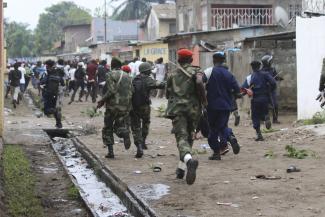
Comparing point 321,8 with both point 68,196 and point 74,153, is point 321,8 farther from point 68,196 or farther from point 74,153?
point 68,196

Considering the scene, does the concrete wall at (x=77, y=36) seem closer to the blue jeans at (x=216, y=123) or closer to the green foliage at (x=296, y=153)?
the green foliage at (x=296, y=153)

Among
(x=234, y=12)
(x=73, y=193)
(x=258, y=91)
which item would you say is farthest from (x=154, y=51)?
(x=73, y=193)

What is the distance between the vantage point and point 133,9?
74.9m

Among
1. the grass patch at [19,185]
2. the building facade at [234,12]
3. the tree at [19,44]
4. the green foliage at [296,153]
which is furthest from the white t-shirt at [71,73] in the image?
the tree at [19,44]

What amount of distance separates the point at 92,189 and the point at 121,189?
1.09 m

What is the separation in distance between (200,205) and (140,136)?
14.2 ft

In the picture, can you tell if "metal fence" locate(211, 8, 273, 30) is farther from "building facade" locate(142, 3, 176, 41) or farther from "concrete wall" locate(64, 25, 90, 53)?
"concrete wall" locate(64, 25, 90, 53)

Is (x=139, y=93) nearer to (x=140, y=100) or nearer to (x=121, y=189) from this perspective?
(x=140, y=100)

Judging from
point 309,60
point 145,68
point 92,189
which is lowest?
point 92,189

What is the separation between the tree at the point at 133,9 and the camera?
2884 inches

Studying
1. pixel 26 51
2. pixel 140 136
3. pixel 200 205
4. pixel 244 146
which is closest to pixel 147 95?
pixel 140 136

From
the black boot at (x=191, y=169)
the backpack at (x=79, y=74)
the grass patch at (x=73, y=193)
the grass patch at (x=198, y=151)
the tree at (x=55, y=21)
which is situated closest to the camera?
the black boot at (x=191, y=169)

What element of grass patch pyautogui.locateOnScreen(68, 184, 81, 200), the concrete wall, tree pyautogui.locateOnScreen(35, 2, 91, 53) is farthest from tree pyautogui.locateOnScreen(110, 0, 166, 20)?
grass patch pyautogui.locateOnScreen(68, 184, 81, 200)

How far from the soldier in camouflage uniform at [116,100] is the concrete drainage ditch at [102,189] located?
0.64 metres
